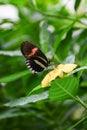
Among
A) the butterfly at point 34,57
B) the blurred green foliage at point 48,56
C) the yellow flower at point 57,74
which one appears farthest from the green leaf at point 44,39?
the yellow flower at point 57,74

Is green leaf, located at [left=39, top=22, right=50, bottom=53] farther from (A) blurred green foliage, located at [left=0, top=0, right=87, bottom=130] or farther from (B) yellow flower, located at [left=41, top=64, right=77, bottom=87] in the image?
(B) yellow flower, located at [left=41, top=64, right=77, bottom=87]

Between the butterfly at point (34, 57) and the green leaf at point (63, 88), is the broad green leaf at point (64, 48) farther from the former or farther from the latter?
the green leaf at point (63, 88)

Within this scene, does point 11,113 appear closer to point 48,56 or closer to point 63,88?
point 48,56

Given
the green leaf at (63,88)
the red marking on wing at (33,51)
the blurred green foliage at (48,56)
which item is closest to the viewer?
the green leaf at (63,88)

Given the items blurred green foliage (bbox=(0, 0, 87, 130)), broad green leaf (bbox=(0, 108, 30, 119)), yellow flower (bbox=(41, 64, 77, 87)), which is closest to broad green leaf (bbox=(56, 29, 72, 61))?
blurred green foliage (bbox=(0, 0, 87, 130))

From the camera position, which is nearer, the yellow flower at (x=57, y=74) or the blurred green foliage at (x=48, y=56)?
the yellow flower at (x=57, y=74)

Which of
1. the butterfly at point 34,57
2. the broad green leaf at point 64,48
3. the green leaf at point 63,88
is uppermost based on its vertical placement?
the broad green leaf at point 64,48
